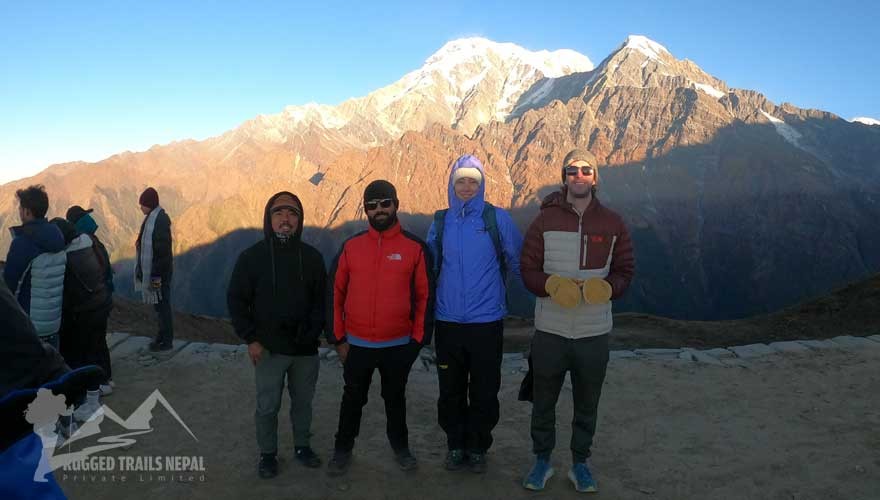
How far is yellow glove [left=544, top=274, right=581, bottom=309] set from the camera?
371 cm

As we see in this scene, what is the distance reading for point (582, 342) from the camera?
3.90 metres

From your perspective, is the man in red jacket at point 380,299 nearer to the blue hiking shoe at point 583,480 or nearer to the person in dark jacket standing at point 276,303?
the person in dark jacket standing at point 276,303

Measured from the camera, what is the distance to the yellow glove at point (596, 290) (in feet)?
12.2

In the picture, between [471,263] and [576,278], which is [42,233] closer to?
[471,263]

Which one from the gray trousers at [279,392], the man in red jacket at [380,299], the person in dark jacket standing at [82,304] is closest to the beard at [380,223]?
the man in red jacket at [380,299]

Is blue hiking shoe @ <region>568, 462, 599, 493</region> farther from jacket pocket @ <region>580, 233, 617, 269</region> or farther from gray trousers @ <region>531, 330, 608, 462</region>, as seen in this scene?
jacket pocket @ <region>580, 233, 617, 269</region>

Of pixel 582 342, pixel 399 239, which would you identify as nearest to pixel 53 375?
pixel 399 239

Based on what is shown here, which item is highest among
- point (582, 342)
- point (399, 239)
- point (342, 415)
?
point (399, 239)

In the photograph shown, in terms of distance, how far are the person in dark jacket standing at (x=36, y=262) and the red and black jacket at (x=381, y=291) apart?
2.82 m

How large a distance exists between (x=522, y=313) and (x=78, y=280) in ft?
243

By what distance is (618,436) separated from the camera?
5.41 meters

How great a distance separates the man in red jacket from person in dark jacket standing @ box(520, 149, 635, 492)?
914 mm

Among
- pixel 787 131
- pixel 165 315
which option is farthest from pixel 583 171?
pixel 787 131

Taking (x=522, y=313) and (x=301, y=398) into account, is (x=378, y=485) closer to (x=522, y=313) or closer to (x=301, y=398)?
(x=301, y=398)
